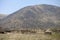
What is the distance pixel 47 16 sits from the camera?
110 m

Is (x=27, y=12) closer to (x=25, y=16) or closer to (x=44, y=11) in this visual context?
(x=25, y=16)

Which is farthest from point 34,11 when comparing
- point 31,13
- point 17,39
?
point 17,39

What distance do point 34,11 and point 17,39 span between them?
10300cm

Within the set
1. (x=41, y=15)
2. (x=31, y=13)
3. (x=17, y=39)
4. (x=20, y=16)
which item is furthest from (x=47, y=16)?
(x=17, y=39)

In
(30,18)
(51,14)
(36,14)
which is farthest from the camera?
(51,14)

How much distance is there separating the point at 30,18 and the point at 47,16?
592 inches

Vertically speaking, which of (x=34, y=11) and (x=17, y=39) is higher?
(x=34, y=11)

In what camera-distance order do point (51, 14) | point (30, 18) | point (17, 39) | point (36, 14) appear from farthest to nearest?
point (51, 14)
point (36, 14)
point (30, 18)
point (17, 39)

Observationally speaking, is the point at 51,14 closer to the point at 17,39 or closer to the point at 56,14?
the point at 56,14

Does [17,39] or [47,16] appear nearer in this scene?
[17,39]

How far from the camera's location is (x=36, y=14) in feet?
355

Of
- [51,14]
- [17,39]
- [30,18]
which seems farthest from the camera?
[51,14]

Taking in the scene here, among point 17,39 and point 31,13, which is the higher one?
point 31,13

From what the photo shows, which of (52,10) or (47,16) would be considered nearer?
(47,16)
